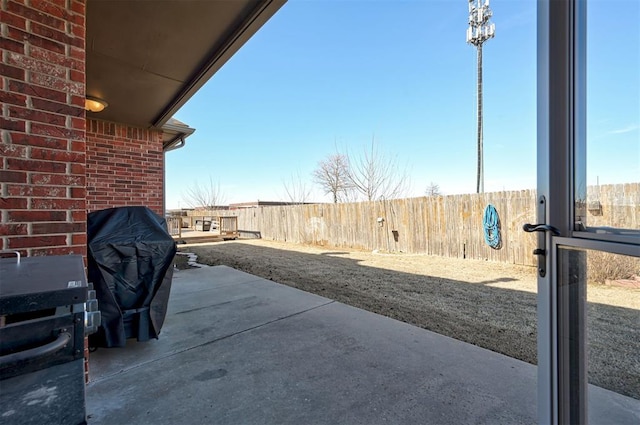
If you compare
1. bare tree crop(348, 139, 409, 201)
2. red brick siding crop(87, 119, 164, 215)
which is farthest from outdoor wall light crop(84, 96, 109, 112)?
bare tree crop(348, 139, 409, 201)

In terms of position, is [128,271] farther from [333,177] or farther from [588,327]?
[333,177]

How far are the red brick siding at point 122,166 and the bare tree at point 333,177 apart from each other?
1398 cm

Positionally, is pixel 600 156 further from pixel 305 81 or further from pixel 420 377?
pixel 305 81

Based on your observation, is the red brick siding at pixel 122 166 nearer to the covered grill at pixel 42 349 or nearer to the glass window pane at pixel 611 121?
the covered grill at pixel 42 349

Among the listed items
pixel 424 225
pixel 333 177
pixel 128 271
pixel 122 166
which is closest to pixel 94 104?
pixel 122 166

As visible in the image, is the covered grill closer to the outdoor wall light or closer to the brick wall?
the brick wall

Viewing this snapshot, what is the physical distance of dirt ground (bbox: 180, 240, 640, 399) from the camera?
1110 millimetres

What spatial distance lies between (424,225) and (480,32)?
33.1ft

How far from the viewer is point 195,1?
7.00 feet

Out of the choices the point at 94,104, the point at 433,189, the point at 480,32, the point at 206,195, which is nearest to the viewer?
the point at 94,104

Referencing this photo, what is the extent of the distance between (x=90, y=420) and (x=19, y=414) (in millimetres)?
1378

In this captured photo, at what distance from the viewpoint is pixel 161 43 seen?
2605 millimetres

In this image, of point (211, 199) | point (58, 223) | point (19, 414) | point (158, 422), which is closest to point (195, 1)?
point (58, 223)

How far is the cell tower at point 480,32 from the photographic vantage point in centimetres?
1244
